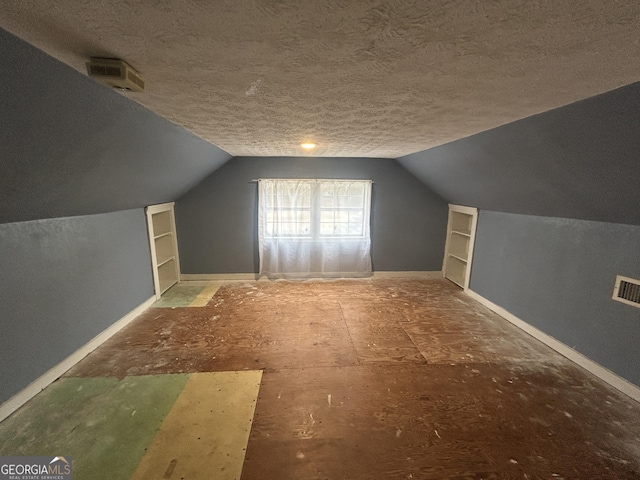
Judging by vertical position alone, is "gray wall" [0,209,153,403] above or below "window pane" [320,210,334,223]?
below

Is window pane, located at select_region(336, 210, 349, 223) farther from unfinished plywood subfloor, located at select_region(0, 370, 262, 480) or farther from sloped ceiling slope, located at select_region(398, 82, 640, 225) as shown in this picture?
unfinished plywood subfloor, located at select_region(0, 370, 262, 480)

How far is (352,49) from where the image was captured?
996 millimetres

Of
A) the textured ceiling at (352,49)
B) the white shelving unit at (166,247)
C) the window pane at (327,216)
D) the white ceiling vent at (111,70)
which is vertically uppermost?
the textured ceiling at (352,49)

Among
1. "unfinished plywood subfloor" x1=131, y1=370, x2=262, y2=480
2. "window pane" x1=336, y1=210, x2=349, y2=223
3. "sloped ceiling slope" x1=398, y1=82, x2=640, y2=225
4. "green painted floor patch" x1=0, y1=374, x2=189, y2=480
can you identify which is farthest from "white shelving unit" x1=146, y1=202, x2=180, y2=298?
"sloped ceiling slope" x1=398, y1=82, x2=640, y2=225

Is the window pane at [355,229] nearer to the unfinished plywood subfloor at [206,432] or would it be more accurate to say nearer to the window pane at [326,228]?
the window pane at [326,228]

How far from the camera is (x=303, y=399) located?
198cm

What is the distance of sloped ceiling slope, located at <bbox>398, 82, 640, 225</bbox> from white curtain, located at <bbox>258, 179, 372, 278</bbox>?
5.16ft

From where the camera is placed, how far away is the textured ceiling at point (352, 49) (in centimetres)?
77

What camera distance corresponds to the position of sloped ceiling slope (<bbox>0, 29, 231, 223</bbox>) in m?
1.08

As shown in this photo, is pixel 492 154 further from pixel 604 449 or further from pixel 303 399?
pixel 303 399

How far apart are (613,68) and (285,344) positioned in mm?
2861

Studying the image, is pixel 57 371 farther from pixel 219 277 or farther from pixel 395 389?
pixel 395 389

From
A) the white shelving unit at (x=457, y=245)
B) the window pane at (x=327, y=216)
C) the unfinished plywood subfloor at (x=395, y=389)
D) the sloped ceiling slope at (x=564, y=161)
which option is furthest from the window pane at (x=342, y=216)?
the white shelving unit at (x=457, y=245)

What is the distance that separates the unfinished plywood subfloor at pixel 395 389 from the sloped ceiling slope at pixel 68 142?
153 cm
